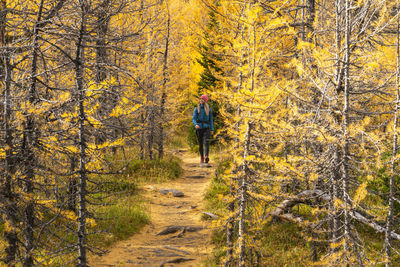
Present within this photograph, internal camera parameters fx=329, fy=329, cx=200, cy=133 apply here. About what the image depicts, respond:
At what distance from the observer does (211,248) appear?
6492 mm

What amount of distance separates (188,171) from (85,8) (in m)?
9.77

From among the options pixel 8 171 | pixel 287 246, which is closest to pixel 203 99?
pixel 287 246

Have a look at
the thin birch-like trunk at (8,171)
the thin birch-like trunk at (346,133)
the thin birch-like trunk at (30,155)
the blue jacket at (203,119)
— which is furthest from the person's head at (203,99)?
the thin birch-like trunk at (8,171)

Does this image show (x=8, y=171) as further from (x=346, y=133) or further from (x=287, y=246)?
(x=287, y=246)

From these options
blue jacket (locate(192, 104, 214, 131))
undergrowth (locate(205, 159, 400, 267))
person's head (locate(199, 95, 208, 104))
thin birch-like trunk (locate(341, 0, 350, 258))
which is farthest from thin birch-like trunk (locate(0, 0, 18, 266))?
blue jacket (locate(192, 104, 214, 131))

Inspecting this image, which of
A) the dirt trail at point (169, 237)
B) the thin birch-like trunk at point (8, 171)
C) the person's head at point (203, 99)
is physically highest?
the person's head at point (203, 99)

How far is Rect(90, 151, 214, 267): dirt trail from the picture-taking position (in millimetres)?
5918

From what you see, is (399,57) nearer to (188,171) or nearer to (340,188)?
(340,188)

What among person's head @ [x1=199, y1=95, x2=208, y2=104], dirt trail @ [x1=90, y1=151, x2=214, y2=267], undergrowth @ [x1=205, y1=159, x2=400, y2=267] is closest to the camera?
undergrowth @ [x1=205, y1=159, x2=400, y2=267]

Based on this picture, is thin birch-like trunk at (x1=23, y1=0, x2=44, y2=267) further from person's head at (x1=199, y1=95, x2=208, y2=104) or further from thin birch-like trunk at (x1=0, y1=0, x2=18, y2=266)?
person's head at (x1=199, y1=95, x2=208, y2=104)

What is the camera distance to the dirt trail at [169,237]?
19.4ft

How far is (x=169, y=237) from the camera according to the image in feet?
23.4

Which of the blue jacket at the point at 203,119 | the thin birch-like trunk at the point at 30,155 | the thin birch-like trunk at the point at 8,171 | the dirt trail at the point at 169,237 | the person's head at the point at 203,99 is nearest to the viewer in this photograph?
the thin birch-like trunk at the point at 8,171

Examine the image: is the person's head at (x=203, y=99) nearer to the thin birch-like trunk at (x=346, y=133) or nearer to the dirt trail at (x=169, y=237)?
the dirt trail at (x=169, y=237)
